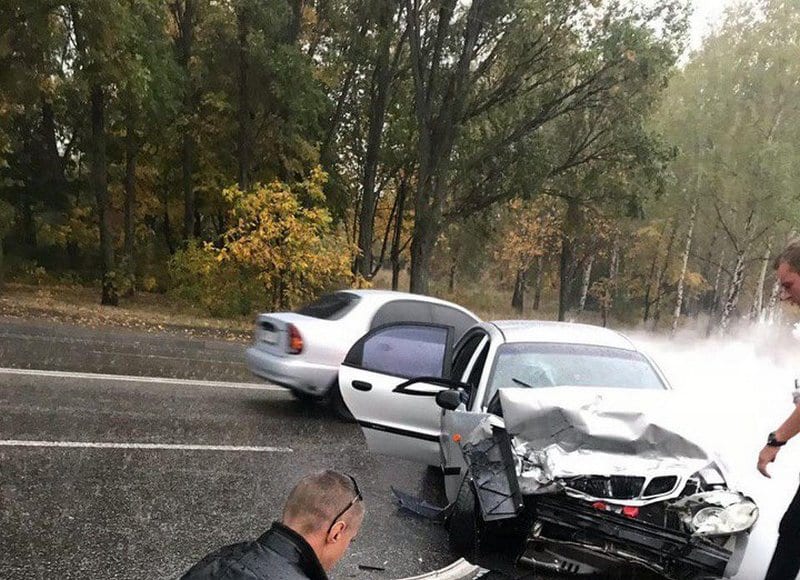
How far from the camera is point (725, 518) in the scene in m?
3.39

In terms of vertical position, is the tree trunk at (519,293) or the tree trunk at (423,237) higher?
the tree trunk at (423,237)

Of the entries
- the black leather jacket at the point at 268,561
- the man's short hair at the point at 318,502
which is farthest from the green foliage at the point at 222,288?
the black leather jacket at the point at 268,561

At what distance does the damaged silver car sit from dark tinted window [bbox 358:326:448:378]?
4.18ft

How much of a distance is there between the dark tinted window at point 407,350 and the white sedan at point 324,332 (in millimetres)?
1351

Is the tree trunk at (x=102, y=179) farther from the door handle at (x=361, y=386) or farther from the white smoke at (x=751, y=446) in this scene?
the white smoke at (x=751, y=446)

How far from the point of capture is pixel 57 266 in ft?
83.7

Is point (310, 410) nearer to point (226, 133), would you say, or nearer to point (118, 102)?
point (118, 102)

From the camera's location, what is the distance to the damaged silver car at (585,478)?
3.43m

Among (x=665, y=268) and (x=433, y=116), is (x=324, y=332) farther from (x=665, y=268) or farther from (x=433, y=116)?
(x=665, y=268)

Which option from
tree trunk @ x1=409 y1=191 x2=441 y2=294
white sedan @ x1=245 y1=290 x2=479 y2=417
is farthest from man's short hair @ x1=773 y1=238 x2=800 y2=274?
tree trunk @ x1=409 y1=191 x2=441 y2=294

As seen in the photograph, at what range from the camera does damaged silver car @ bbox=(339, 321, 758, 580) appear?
3426mm

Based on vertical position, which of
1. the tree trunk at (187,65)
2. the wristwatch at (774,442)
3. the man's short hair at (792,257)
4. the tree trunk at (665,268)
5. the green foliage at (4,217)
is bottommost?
the wristwatch at (774,442)

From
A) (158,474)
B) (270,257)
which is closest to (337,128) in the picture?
(270,257)

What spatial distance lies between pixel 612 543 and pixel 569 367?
5.76ft
